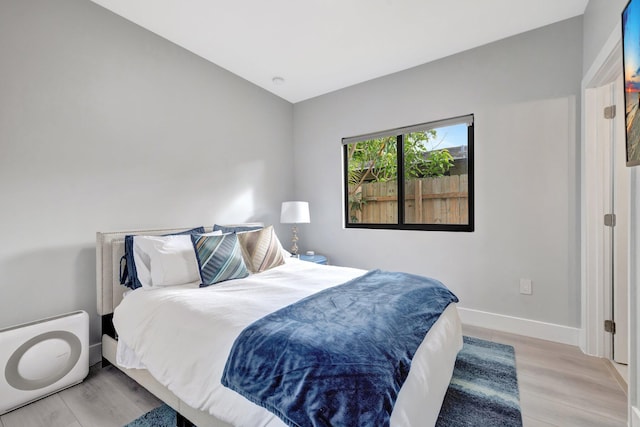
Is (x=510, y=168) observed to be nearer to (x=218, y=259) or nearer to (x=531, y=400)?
(x=531, y=400)

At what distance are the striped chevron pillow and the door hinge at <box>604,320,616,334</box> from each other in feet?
8.33

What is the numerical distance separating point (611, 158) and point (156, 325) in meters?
3.22

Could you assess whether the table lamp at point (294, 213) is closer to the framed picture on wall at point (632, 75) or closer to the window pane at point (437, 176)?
the window pane at point (437, 176)

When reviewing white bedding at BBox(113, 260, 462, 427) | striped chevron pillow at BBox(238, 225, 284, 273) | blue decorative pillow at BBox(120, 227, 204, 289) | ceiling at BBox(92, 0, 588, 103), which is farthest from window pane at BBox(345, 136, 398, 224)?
blue decorative pillow at BBox(120, 227, 204, 289)

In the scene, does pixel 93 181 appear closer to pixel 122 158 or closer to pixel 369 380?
pixel 122 158

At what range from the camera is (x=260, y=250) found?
8.08ft

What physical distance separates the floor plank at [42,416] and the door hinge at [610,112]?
3.88 m

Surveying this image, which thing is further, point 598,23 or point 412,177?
point 412,177

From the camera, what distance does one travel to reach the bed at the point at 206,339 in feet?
3.83

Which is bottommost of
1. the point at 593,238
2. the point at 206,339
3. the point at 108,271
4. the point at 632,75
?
the point at 206,339

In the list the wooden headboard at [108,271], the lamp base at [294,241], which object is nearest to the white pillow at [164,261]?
the wooden headboard at [108,271]

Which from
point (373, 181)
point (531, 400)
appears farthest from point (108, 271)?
point (531, 400)

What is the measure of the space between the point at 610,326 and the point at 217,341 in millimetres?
2739

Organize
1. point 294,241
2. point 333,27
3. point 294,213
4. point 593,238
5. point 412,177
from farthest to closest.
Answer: point 294,241
point 294,213
point 412,177
point 333,27
point 593,238
